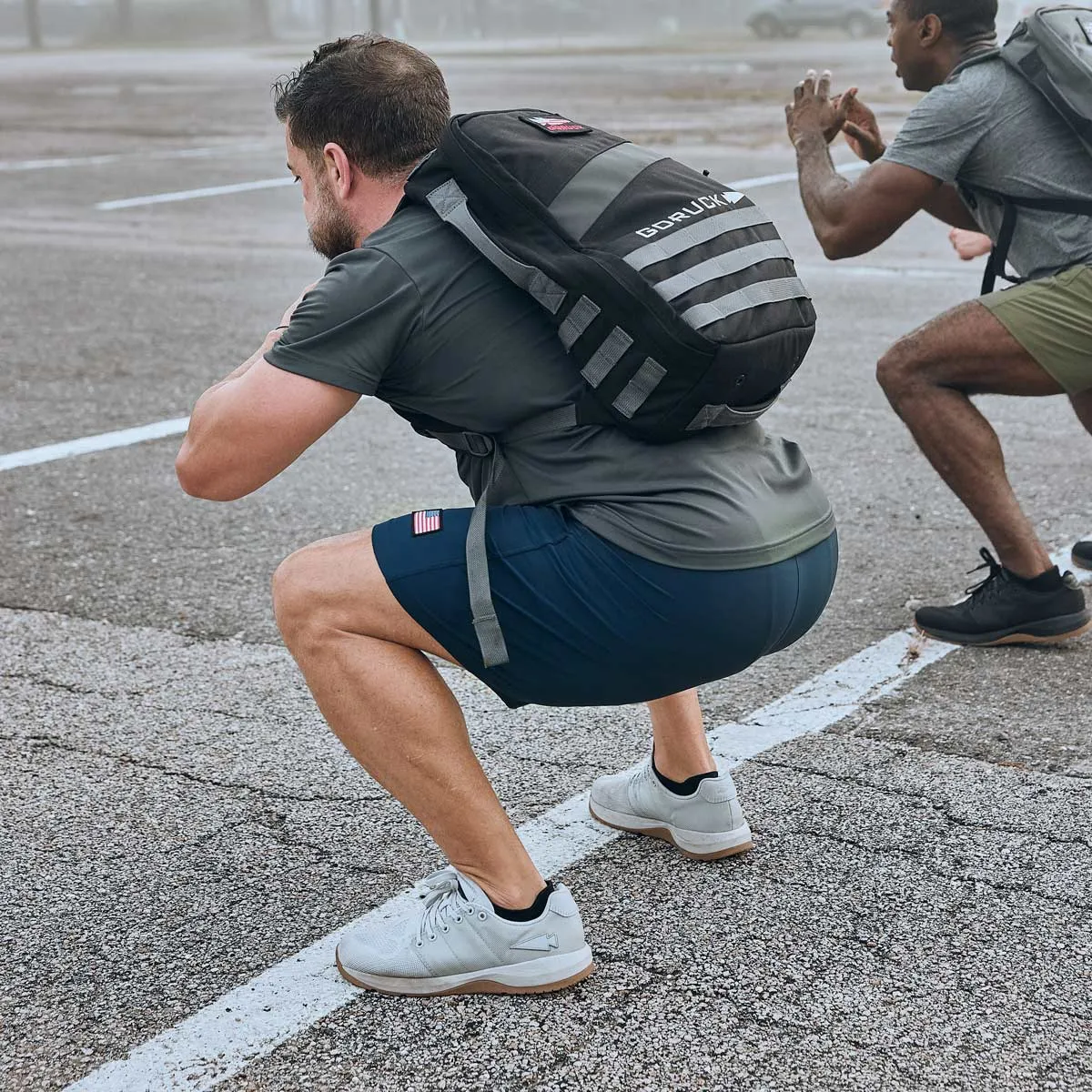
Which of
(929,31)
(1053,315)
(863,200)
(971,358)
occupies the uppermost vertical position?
(929,31)

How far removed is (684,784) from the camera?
313 centimetres

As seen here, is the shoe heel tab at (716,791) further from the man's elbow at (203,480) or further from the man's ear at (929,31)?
the man's ear at (929,31)

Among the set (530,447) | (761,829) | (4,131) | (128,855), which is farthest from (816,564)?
(4,131)

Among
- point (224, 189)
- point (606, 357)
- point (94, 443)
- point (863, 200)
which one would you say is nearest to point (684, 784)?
point (606, 357)

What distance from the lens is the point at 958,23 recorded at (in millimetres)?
4398

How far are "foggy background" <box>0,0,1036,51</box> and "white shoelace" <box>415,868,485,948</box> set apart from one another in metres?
53.3

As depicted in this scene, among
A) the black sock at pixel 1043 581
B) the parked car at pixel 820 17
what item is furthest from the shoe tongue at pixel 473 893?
the parked car at pixel 820 17

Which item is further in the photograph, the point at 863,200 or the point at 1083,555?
the point at 1083,555

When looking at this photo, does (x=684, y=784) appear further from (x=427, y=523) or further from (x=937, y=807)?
(x=427, y=523)

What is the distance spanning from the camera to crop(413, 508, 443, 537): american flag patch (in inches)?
104

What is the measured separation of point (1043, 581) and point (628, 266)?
2.26 m

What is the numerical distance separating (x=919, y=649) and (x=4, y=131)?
18.8 meters

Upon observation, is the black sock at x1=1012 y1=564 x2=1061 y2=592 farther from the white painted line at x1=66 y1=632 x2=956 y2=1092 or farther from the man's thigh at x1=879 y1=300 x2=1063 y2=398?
the white painted line at x1=66 y1=632 x2=956 y2=1092

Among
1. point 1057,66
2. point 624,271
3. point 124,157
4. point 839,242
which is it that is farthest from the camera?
point 124,157
